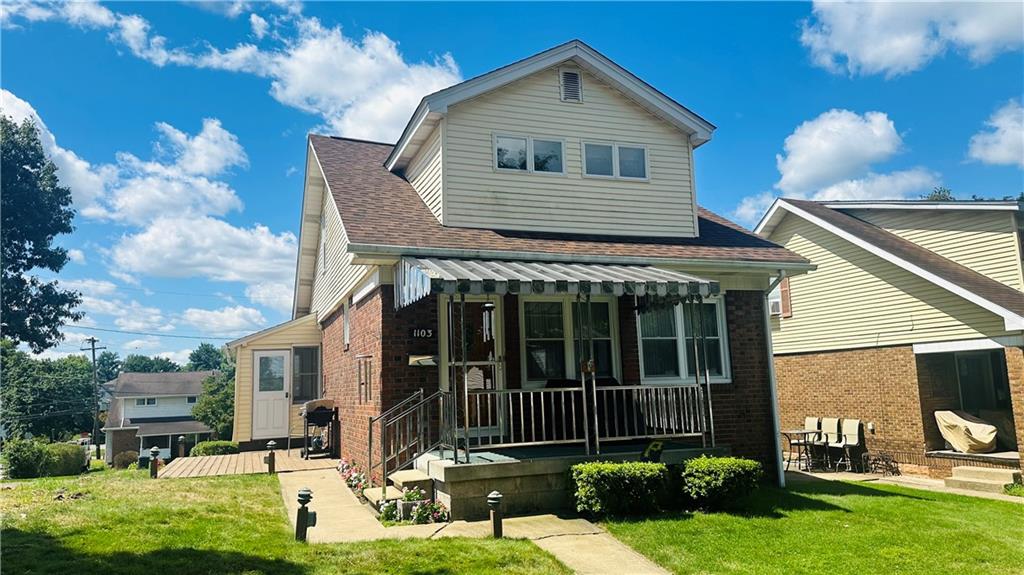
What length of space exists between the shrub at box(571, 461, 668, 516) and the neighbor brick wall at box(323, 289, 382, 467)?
3.33 metres

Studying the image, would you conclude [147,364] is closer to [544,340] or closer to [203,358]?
[203,358]

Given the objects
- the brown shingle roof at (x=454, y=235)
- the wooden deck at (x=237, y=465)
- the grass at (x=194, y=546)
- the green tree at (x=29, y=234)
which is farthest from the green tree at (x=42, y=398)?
the grass at (x=194, y=546)

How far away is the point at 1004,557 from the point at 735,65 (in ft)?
34.3

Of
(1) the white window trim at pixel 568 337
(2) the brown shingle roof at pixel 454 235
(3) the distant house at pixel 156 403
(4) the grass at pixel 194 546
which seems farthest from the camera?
(3) the distant house at pixel 156 403

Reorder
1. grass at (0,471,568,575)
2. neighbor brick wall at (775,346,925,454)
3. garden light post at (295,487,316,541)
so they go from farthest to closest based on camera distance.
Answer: neighbor brick wall at (775,346,925,454) → garden light post at (295,487,316,541) → grass at (0,471,568,575)

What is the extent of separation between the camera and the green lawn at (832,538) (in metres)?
6.60

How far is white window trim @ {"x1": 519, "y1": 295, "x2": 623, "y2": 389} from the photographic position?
414 inches

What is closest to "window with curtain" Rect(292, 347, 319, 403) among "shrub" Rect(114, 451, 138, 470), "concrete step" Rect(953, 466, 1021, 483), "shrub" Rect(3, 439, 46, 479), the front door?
the front door

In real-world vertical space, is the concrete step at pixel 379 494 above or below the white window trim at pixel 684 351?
below

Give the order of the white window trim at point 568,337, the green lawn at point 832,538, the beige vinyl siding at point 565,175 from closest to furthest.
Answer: the green lawn at point 832,538 < the white window trim at point 568,337 < the beige vinyl siding at point 565,175

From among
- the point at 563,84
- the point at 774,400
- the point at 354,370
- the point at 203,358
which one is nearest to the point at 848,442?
the point at 774,400

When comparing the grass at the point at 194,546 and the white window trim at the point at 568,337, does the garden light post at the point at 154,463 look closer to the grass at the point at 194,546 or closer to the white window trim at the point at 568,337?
the grass at the point at 194,546

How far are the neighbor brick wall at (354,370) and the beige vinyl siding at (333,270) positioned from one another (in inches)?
17.5

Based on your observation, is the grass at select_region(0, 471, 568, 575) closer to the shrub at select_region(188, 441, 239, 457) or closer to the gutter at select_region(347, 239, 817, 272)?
the gutter at select_region(347, 239, 817, 272)
